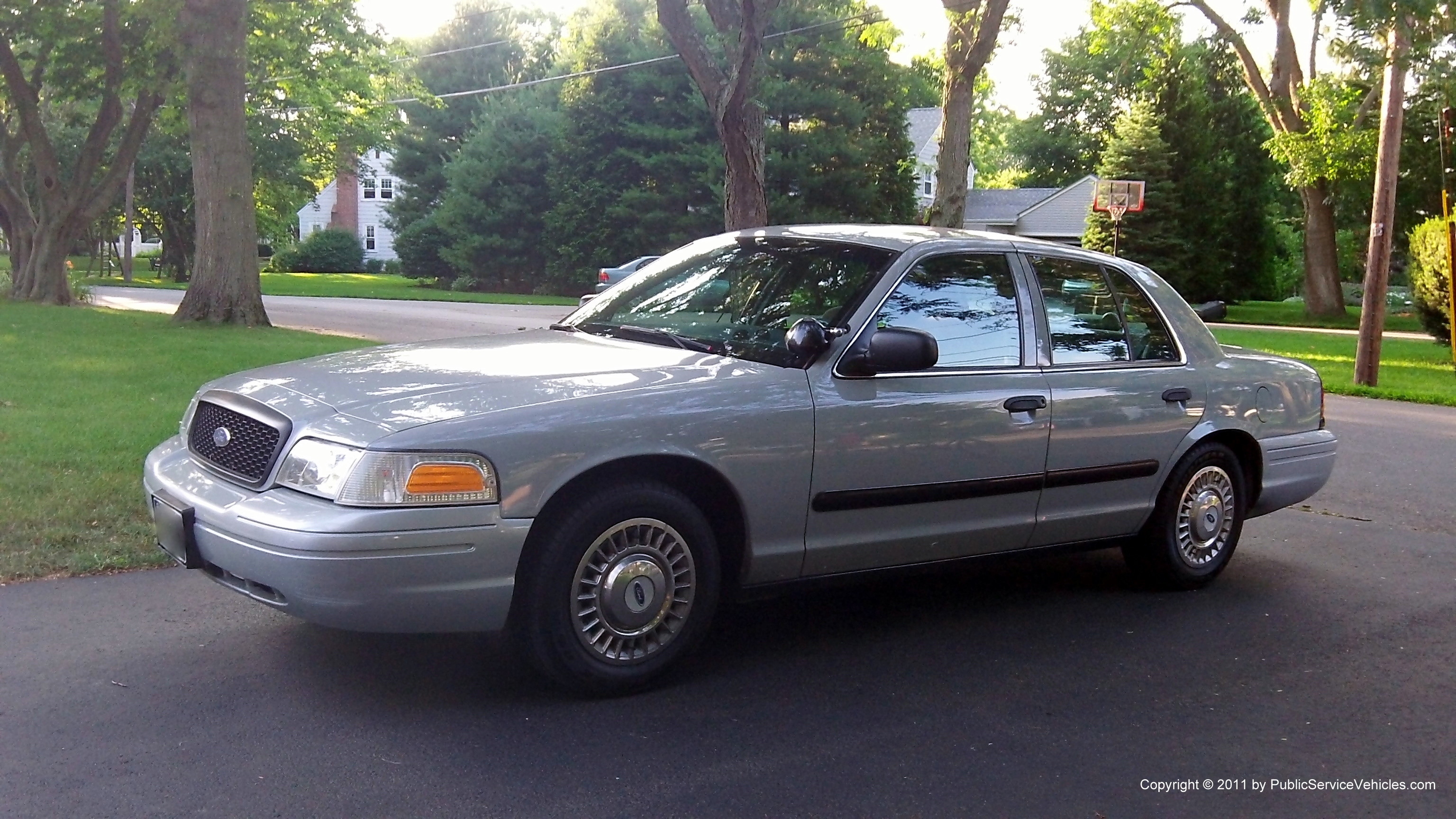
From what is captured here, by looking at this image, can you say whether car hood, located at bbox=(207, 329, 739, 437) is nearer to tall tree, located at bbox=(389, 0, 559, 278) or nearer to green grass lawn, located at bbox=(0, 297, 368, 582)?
green grass lawn, located at bbox=(0, 297, 368, 582)

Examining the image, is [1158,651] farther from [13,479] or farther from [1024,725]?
[13,479]

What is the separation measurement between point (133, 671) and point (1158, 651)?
3.96m

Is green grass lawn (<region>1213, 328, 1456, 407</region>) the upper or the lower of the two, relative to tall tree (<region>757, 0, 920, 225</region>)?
lower

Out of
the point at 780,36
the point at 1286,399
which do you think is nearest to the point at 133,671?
the point at 1286,399

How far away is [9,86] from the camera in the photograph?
944 inches

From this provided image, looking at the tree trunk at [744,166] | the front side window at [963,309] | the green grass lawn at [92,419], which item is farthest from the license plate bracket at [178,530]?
the tree trunk at [744,166]

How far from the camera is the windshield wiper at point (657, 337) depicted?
5.24 metres

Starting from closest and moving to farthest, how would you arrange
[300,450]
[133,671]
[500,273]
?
[300,450]
[133,671]
[500,273]

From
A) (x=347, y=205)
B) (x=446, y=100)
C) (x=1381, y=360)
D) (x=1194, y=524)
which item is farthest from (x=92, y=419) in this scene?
(x=347, y=205)

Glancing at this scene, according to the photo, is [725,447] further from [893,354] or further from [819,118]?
[819,118]

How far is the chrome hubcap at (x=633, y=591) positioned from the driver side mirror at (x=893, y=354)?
3.18 feet

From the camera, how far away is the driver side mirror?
16.1 feet

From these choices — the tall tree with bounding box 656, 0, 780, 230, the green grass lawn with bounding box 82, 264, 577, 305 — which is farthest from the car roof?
the green grass lawn with bounding box 82, 264, 577, 305

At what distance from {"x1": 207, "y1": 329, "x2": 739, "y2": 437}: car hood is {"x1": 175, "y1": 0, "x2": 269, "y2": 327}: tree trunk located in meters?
13.9
